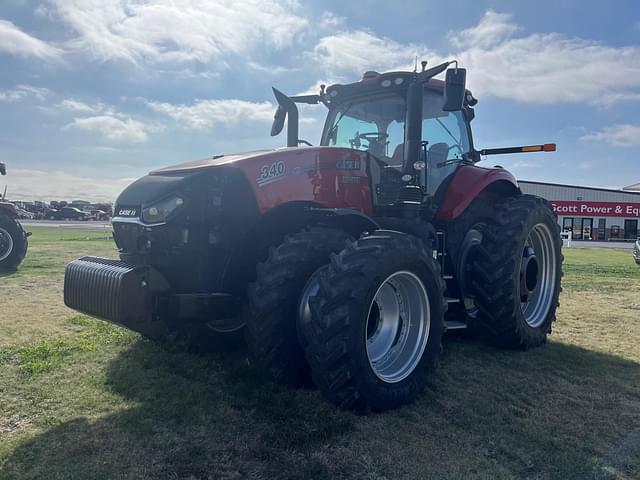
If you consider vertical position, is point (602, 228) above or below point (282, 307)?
below

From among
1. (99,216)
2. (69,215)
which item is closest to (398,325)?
(69,215)

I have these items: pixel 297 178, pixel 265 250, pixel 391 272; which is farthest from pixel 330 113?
pixel 391 272

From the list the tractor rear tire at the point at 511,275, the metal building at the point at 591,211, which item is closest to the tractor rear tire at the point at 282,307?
the tractor rear tire at the point at 511,275

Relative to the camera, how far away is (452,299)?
5.07 m

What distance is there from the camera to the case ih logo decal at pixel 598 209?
4541 centimetres

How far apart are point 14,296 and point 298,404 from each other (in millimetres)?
5694

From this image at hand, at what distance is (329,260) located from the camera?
12.5ft

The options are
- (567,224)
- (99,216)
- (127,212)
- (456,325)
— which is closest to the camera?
(127,212)

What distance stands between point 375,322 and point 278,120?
2.69 m

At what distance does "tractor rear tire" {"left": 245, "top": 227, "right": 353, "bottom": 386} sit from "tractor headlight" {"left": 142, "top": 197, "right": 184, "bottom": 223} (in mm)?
757

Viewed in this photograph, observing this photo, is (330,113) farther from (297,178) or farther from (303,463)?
(303,463)

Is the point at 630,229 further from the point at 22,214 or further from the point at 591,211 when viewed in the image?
the point at 22,214

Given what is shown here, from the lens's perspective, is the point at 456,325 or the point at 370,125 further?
the point at 370,125

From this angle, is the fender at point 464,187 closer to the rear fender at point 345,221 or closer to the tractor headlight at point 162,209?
the rear fender at point 345,221
